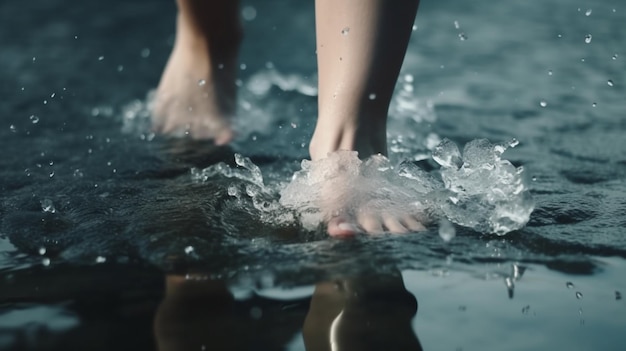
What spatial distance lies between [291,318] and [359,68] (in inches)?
20.6

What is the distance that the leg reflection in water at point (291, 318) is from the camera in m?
0.92

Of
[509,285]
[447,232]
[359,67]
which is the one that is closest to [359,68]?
[359,67]

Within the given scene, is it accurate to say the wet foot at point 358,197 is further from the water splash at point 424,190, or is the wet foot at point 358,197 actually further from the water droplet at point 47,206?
the water droplet at point 47,206

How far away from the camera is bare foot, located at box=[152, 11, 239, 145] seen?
6.74 feet

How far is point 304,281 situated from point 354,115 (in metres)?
0.42

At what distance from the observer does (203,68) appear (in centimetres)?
211

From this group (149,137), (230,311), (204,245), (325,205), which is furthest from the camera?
(149,137)

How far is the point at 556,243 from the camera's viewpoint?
1.17 meters

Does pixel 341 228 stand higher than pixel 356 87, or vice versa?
pixel 356 87

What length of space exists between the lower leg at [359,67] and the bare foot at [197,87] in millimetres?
645

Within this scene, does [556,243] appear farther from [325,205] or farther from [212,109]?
[212,109]

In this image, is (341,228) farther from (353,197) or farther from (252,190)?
(252,190)

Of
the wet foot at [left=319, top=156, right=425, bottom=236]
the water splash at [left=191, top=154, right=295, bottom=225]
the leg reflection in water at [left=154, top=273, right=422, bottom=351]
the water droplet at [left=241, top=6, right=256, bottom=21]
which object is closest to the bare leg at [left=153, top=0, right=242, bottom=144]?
the water splash at [left=191, top=154, right=295, bottom=225]

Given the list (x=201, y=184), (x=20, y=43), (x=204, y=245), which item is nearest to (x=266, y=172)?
(x=201, y=184)
